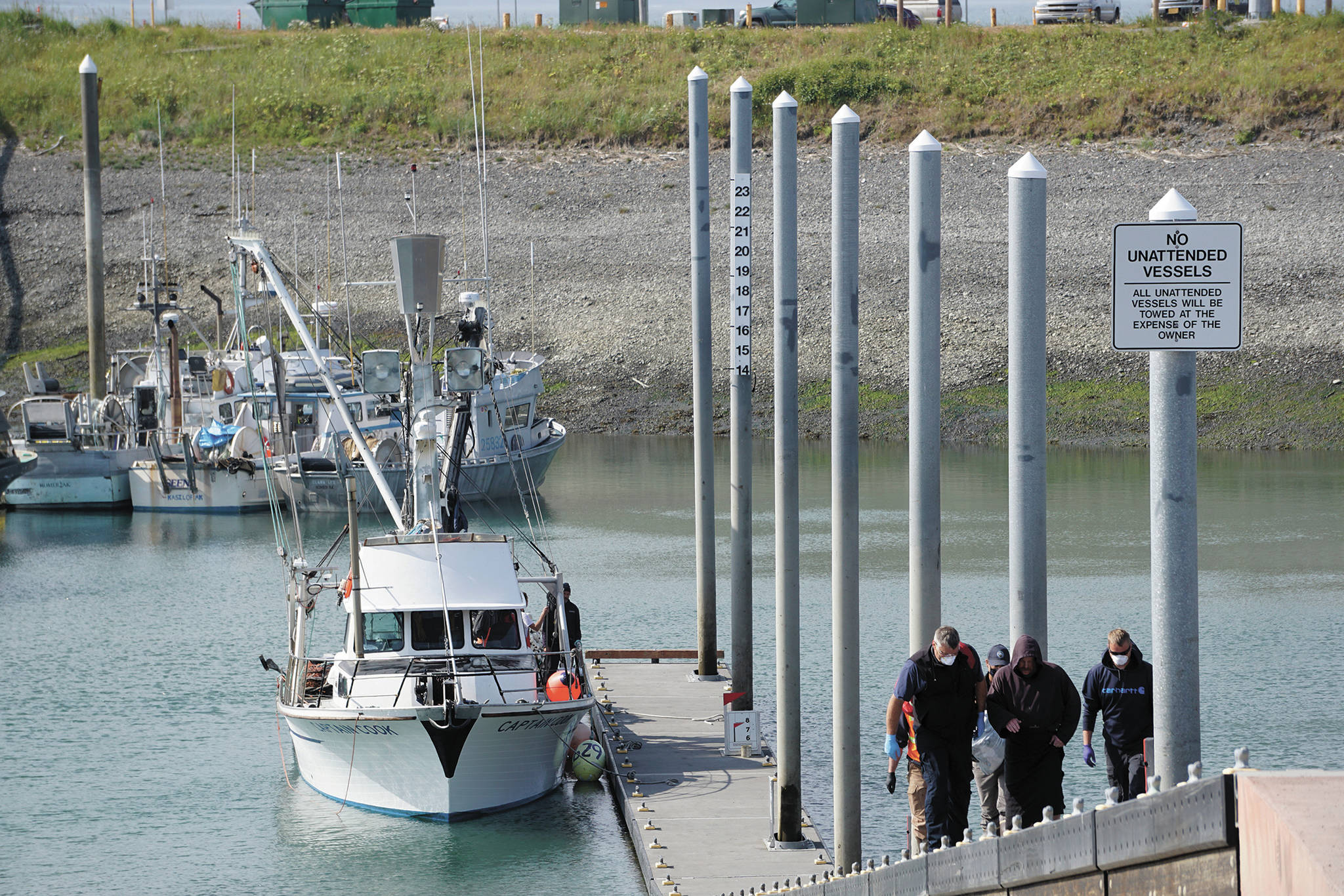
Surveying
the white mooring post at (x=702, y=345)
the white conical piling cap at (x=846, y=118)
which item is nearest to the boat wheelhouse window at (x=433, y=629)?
the white mooring post at (x=702, y=345)

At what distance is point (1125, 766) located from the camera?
1029 centimetres

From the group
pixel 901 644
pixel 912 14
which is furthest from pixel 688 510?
pixel 912 14

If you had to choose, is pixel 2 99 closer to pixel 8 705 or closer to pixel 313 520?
pixel 313 520

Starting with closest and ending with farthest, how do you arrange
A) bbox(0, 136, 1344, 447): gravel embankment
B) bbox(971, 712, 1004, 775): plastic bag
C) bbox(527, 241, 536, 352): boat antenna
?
bbox(971, 712, 1004, 775): plastic bag, bbox(0, 136, 1344, 447): gravel embankment, bbox(527, 241, 536, 352): boat antenna

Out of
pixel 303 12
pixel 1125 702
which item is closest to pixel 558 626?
pixel 1125 702

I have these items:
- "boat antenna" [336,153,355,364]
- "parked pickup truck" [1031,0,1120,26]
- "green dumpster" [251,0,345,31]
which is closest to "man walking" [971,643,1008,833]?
"boat antenna" [336,153,355,364]

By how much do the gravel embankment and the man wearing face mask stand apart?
34.0m

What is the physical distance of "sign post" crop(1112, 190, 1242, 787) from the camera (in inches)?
257

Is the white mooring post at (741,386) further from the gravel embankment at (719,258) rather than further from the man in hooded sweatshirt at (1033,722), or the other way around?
the gravel embankment at (719,258)

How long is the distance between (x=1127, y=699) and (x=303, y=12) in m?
70.3

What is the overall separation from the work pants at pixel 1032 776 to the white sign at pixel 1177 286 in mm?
3666

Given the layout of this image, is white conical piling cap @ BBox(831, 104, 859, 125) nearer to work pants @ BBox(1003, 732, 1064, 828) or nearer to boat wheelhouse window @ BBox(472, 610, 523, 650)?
work pants @ BBox(1003, 732, 1064, 828)

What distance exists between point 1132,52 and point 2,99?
1637 inches

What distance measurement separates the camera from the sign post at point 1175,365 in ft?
21.4
